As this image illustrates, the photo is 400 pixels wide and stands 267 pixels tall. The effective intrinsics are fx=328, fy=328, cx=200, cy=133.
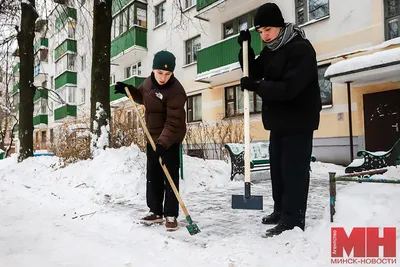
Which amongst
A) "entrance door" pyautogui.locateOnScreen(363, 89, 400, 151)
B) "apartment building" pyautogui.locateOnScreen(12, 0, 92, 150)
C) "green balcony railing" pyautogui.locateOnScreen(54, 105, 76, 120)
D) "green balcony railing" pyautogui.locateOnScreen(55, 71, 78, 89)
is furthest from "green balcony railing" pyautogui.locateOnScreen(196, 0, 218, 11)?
"green balcony railing" pyautogui.locateOnScreen(55, 71, 78, 89)

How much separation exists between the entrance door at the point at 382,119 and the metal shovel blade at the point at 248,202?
24.0 ft

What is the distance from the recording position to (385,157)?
5711 millimetres

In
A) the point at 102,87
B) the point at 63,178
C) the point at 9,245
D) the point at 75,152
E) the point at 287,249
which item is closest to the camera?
the point at 287,249

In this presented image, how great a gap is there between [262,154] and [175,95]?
433 cm

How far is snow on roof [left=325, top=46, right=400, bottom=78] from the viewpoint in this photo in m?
7.03

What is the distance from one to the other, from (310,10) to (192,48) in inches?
253

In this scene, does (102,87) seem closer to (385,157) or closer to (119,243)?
(119,243)

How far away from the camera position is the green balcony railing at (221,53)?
467 inches

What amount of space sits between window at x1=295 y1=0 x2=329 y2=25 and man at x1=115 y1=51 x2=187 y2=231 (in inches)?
354

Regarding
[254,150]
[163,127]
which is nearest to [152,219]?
[163,127]

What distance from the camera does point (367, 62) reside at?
748 cm

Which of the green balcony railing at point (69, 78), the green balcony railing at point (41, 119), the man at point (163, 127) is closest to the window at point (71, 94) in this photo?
the green balcony railing at point (69, 78)

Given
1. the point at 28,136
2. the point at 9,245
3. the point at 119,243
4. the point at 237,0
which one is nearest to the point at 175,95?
the point at 119,243

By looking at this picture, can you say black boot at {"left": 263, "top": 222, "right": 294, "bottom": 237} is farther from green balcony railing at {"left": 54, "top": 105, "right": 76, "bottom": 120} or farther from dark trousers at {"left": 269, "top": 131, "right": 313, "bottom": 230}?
green balcony railing at {"left": 54, "top": 105, "right": 76, "bottom": 120}
